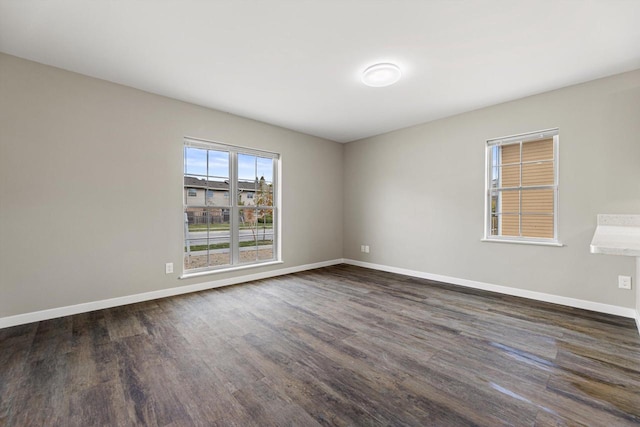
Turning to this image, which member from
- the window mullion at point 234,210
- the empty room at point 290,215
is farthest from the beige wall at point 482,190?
the window mullion at point 234,210

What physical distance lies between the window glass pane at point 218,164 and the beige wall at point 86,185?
0.84 feet

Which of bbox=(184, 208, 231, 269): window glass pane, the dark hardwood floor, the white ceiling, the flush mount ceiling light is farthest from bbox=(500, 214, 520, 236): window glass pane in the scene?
bbox=(184, 208, 231, 269): window glass pane

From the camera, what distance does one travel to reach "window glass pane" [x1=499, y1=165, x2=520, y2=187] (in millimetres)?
3945

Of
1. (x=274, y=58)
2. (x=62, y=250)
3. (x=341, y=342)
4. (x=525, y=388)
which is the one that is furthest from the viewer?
(x=62, y=250)

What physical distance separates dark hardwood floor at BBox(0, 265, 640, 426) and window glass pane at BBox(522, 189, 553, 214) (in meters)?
1.28

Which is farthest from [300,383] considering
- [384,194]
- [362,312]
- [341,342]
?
[384,194]

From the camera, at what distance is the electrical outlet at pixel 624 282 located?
2926mm

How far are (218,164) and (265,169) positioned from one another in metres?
0.86

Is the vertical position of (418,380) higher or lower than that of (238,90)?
lower

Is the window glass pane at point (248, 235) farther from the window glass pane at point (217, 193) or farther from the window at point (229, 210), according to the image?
the window glass pane at point (217, 193)

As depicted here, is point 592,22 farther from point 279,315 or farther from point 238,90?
point 279,315

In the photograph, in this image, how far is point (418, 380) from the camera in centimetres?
186

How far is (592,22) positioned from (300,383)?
11.6 feet

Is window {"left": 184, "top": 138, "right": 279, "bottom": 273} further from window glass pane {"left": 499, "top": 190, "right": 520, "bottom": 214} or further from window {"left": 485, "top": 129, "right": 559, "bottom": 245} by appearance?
window glass pane {"left": 499, "top": 190, "right": 520, "bottom": 214}
